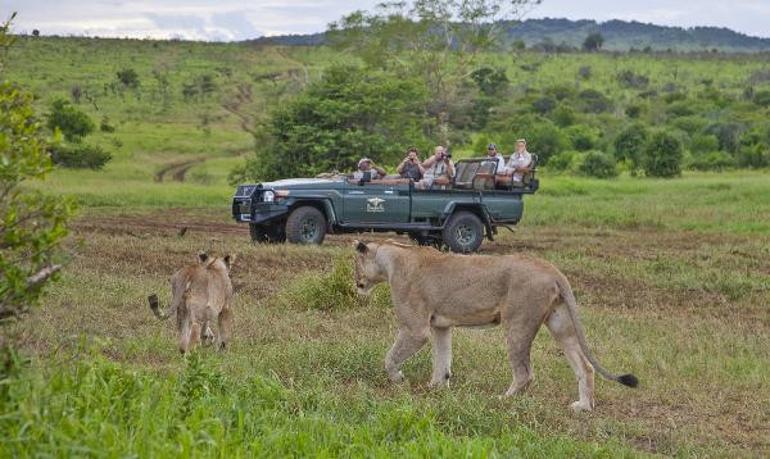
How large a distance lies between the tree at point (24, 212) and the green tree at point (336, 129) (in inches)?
803

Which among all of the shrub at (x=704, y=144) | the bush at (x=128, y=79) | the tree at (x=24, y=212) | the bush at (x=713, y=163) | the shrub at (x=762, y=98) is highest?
the tree at (x=24, y=212)

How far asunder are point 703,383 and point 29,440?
5359 millimetres

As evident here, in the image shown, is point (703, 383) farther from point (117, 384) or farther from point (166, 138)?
point (166, 138)

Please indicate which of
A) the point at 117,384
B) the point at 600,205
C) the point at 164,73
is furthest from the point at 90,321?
the point at 164,73

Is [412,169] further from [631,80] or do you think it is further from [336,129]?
[631,80]

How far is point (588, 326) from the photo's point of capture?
10930 mm

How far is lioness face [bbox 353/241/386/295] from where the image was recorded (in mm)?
8766

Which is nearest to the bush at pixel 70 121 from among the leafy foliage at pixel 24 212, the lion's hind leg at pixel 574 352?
the lion's hind leg at pixel 574 352

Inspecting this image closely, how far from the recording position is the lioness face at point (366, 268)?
8766 mm

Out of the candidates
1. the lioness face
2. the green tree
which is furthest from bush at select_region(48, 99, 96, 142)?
the lioness face

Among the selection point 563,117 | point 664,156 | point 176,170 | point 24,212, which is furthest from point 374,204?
point 563,117

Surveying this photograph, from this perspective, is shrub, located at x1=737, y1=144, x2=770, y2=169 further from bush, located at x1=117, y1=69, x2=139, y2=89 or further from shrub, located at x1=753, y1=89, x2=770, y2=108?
bush, located at x1=117, y1=69, x2=139, y2=89

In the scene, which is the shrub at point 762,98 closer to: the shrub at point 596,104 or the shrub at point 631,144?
the shrub at point 596,104

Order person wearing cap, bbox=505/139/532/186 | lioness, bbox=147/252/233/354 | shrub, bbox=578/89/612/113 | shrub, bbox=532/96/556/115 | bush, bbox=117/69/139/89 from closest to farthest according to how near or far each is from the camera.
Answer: lioness, bbox=147/252/233/354
person wearing cap, bbox=505/139/532/186
shrub, bbox=532/96/556/115
bush, bbox=117/69/139/89
shrub, bbox=578/89/612/113
